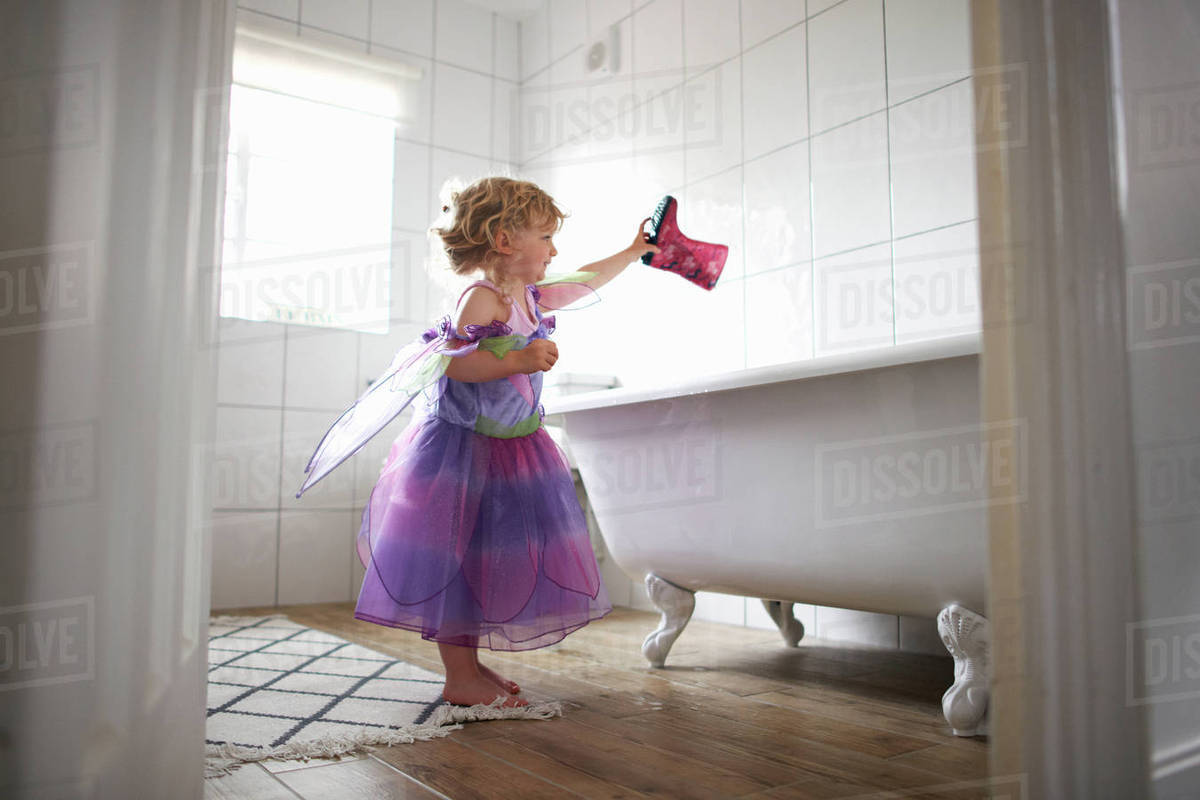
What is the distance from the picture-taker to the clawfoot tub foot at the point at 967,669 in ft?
3.99

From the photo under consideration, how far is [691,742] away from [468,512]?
49cm

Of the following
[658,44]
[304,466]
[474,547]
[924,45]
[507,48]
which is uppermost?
[507,48]

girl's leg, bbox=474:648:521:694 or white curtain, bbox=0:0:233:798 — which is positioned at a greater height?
white curtain, bbox=0:0:233:798

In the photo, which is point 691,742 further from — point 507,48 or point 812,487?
point 507,48

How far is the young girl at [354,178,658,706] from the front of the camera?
1.35 m

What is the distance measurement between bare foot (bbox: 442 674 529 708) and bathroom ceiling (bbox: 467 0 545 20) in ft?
8.91

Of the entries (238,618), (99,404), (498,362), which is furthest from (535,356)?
(238,618)

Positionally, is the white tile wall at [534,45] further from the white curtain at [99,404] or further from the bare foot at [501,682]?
the white curtain at [99,404]

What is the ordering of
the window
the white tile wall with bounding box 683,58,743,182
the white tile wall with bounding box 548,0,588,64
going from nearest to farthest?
the white tile wall with bounding box 683,58,743,182 < the window < the white tile wall with bounding box 548,0,588,64

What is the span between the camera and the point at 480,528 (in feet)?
4.60

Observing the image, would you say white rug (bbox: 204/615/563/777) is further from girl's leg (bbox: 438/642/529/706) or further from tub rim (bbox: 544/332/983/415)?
tub rim (bbox: 544/332/983/415)

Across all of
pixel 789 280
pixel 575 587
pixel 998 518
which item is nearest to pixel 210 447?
pixel 998 518

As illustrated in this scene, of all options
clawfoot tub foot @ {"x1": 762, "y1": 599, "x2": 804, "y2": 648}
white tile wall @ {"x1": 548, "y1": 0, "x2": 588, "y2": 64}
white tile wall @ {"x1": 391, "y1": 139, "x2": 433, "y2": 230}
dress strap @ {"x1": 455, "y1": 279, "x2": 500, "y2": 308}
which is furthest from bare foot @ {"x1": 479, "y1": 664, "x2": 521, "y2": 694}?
white tile wall @ {"x1": 548, "y1": 0, "x2": 588, "y2": 64}

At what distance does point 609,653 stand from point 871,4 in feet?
5.43
